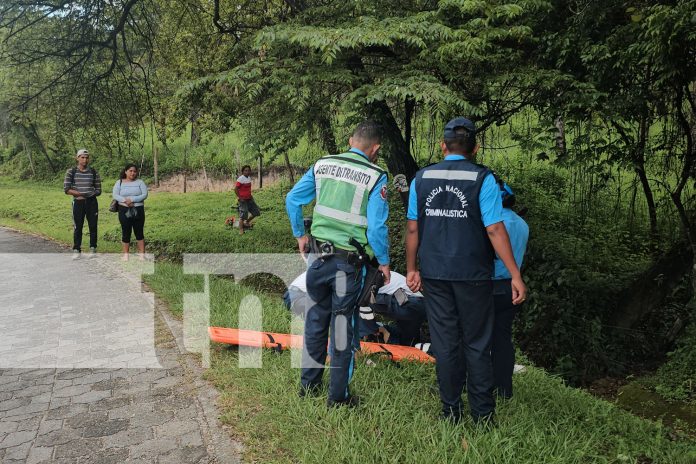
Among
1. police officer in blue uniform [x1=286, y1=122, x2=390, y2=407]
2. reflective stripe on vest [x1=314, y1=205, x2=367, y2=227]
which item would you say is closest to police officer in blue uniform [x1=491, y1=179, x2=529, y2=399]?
police officer in blue uniform [x1=286, y1=122, x2=390, y2=407]

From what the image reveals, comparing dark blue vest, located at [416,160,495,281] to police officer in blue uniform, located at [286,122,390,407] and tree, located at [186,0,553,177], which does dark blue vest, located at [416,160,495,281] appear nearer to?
police officer in blue uniform, located at [286,122,390,407]

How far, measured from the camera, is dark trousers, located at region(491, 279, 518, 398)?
12.3ft

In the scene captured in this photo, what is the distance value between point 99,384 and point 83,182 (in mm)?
5654

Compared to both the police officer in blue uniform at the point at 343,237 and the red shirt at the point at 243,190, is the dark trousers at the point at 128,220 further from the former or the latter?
the police officer in blue uniform at the point at 343,237

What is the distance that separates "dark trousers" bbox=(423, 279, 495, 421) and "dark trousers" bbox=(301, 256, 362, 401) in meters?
0.49

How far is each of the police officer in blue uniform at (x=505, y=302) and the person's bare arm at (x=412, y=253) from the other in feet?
1.69

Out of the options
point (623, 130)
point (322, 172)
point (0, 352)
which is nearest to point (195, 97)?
point (0, 352)

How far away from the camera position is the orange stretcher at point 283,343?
446 cm

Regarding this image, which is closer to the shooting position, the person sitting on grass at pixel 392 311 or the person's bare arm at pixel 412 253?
the person's bare arm at pixel 412 253

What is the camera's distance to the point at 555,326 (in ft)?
22.8

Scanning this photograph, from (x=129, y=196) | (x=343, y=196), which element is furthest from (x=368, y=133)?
(x=129, y=196)

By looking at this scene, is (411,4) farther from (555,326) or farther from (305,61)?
(555,326)

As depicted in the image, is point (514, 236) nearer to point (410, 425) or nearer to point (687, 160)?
point (410, 425)

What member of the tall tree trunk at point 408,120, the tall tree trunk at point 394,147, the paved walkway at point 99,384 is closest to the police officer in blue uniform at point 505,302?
the paved walkway at point 99,384
